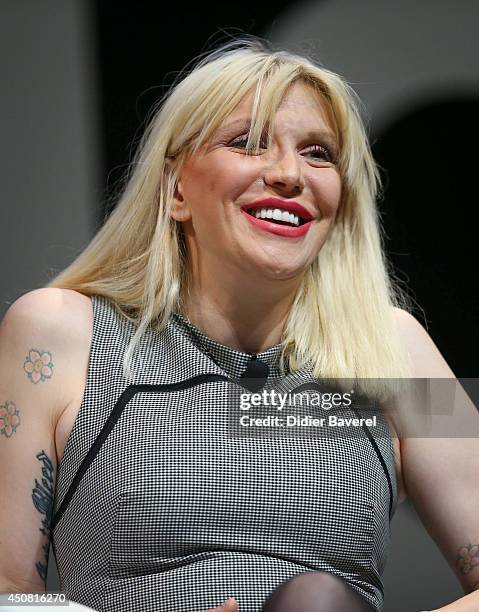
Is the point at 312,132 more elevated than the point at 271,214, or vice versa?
the point at 312,132

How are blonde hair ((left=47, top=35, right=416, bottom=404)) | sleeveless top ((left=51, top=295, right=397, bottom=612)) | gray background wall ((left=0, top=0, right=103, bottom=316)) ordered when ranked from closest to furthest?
sleeveless top ((left=51, top=295, right=397, bottom=612)), blonde hair ((left=47, top=35, right=416, bottom=404)), gray background wall ((left=0, top=0, right=103, bottom=316))

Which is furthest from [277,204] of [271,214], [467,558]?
[467,558]

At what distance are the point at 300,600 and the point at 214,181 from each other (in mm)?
709

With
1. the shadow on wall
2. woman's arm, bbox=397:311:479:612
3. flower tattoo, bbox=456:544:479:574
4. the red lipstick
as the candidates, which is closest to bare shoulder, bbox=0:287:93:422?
the red lipstick

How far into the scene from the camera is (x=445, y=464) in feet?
5.70

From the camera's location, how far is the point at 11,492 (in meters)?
1.55

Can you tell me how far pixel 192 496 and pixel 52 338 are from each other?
34 cm

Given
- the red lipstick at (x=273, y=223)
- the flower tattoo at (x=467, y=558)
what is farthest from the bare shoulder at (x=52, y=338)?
the flower tattoo at (x=467, y=558)

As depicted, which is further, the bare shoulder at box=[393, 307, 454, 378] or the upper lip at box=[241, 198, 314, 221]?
the bare shoulder at box=[393, 307, 454, 378]

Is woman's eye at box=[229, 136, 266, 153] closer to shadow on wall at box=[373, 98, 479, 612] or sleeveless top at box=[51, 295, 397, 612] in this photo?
sleeveless top at box=[51, 295, 397, 612]

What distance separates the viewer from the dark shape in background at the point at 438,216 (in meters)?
2.23

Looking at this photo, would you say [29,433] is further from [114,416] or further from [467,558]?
[467,558]

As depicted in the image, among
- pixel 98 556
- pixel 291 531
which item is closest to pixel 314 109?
pixel 291 531

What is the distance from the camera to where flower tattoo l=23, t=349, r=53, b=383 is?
159 centimetres
